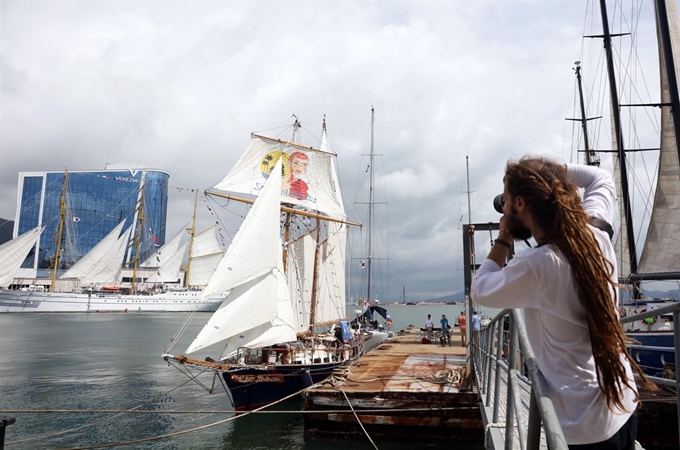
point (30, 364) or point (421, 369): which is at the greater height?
point (421, 369)

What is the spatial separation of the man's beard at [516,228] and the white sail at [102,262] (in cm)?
8533

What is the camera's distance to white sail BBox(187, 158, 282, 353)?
16078 millimetres

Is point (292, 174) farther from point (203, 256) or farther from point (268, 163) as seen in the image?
point (203, 256)

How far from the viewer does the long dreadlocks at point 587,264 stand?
4.97 ft

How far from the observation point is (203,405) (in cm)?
1741

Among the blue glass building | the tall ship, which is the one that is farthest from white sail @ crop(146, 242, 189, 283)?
the blue glass building

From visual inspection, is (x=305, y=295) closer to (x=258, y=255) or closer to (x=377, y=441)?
(x=258, y=255)

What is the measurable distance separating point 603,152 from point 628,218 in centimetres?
851

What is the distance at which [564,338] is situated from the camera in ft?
5.31

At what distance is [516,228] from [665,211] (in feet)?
59.4

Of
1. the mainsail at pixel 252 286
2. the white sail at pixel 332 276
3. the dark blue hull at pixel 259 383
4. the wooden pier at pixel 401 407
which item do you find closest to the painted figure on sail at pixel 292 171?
the white sail at pixel 332 276

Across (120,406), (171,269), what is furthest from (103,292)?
(120,406)

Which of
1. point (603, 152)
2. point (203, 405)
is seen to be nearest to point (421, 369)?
point (203, 405)

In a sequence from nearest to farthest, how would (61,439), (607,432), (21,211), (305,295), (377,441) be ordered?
(607,432) → (377,441) → (61,439) → (305,295) → (21,211)
